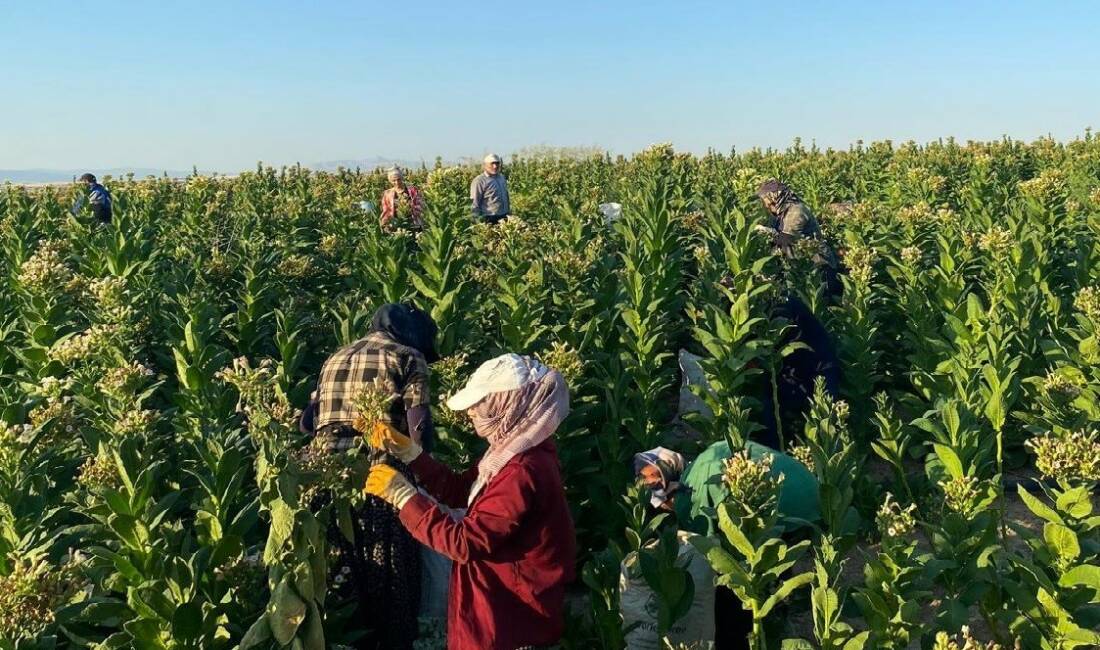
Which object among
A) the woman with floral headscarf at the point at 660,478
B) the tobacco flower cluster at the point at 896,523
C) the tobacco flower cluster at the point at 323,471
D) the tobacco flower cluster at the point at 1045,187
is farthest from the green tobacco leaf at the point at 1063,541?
the tobacco flower cluster at the point at 1045,187

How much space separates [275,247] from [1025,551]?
895 centimetres

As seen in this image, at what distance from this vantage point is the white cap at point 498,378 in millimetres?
3346

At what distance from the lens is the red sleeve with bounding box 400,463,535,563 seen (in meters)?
3.23

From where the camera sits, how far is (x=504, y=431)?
3.38 m

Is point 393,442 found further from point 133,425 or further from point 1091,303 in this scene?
point 1091,303

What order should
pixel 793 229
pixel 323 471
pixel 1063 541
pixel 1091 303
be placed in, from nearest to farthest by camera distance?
pixel 323 471 < pixel 1063 541 < pixel 1091 303 < pixel 793 229

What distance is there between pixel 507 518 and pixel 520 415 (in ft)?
1.32

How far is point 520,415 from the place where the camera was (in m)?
3.36

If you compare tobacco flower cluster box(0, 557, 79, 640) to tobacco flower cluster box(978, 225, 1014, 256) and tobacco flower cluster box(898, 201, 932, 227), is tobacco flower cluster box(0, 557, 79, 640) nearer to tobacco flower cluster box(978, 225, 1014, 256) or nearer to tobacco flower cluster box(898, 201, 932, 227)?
tobacco flower cluster box(978, 225, 1014, 256)

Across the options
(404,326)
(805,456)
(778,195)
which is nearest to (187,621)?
(404,326)

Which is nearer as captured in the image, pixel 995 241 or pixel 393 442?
pixel 393 442

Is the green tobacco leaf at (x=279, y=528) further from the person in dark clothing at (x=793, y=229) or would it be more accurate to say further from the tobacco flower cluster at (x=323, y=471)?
the person in dark clothing at (x=793, y=229)

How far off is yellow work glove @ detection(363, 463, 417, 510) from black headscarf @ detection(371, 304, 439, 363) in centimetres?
164

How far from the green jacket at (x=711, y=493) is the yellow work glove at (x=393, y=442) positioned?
1.67 m
